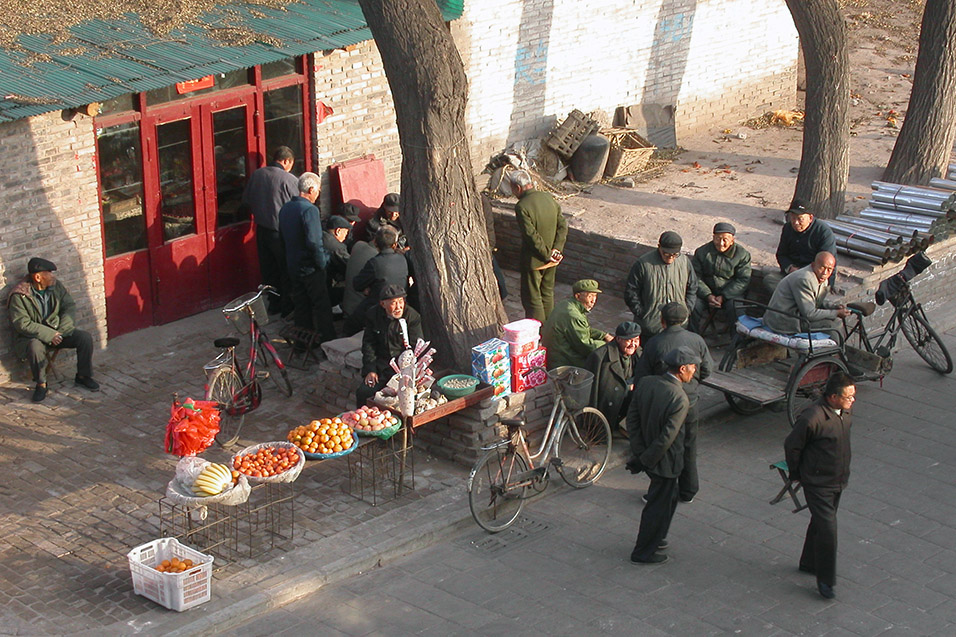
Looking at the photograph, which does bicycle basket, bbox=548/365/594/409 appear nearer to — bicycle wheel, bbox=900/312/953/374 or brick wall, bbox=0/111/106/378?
bicycle wheel, bbox=900/312/953/374

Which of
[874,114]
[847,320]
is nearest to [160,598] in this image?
[847,320]

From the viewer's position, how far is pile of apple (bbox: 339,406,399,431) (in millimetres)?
10648

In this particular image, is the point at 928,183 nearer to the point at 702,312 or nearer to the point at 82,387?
the point at 702,312

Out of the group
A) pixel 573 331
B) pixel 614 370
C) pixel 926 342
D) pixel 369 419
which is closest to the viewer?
pixel 369 419

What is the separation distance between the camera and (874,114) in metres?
21.2

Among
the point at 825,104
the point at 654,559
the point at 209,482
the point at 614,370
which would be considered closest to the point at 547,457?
the point at 614,370

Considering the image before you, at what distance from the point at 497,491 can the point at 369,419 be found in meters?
1.18

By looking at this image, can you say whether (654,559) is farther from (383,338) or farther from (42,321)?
(42,321)

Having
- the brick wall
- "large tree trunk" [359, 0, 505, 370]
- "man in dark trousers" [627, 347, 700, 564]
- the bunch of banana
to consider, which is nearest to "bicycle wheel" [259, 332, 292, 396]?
"large tree trunk" [359, 0, 505, 370]

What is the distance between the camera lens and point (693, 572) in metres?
10.1

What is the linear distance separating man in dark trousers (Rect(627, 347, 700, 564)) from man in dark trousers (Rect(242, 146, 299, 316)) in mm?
5604

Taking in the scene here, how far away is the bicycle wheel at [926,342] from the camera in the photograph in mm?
13852

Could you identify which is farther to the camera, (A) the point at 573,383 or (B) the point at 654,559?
(A) the point at 573,383

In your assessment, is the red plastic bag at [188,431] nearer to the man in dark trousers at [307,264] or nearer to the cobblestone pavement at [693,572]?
the cobblestone pavement at [693,572]
